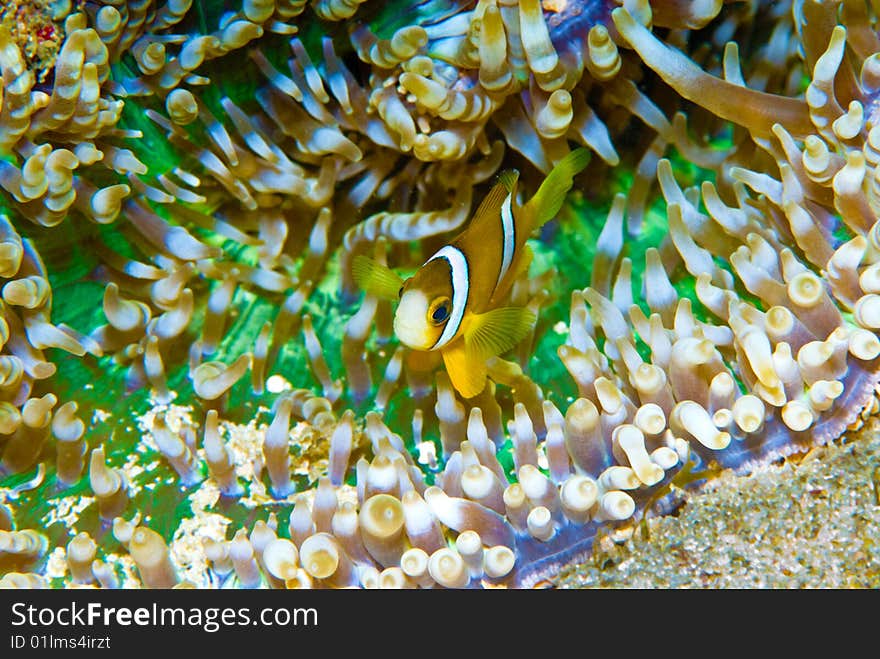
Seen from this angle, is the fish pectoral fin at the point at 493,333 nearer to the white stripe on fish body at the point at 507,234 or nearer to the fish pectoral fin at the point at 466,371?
the fish pectoral fin at the point at 466,371

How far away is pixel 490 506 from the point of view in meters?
1.58

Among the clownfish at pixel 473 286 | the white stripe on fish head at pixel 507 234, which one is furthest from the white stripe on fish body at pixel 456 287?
the white stripe on fish head at pixel 507 234

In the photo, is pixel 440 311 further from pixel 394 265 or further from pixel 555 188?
pixel 394 265

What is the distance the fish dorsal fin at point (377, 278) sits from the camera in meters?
1.84

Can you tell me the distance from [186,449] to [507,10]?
122 cm

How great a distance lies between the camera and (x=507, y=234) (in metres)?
1.81

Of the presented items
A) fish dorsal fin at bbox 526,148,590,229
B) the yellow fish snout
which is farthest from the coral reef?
the yellow fish snout

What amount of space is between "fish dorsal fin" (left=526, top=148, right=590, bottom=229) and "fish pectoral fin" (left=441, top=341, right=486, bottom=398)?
0.37m

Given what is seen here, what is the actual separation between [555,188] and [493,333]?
0.38m

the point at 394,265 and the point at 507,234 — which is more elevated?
the point at 507,234

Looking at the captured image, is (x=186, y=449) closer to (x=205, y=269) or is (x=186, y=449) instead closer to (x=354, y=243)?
(x=205, y=269)

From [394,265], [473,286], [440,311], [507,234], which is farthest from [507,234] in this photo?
[394,265]

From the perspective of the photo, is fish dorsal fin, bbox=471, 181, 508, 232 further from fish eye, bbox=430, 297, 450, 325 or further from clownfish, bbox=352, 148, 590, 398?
fish eye, bbox=430, 297, 450, 325
